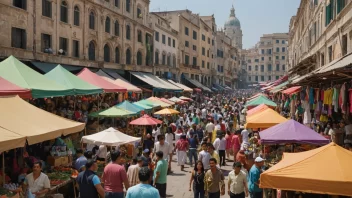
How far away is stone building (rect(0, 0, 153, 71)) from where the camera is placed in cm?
1986

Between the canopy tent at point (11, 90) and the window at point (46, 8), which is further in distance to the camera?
the window at point (46, 8)

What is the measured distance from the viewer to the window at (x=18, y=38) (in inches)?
771

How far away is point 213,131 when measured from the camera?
16.7m

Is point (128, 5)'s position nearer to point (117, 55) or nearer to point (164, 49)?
point (117, 55)

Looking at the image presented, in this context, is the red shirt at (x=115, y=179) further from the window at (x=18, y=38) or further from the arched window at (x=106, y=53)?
the arched window at (x=106, y=53)

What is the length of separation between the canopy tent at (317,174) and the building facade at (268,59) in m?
104

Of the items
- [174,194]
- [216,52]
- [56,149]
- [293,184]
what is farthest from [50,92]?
[216,52]

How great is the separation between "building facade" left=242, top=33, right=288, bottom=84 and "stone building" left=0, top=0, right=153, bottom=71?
255 ft

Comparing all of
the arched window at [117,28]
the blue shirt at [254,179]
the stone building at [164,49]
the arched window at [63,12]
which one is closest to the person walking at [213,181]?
the blue shirt at [254,179]

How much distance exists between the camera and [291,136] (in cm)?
961

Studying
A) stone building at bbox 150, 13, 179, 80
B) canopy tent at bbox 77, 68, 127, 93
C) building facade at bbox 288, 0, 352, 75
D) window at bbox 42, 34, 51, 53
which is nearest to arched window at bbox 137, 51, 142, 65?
stone building at bbox 150, 13, 179, 80

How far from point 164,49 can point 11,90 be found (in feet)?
113

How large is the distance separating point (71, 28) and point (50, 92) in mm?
13604

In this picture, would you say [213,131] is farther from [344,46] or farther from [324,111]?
[344,46]
